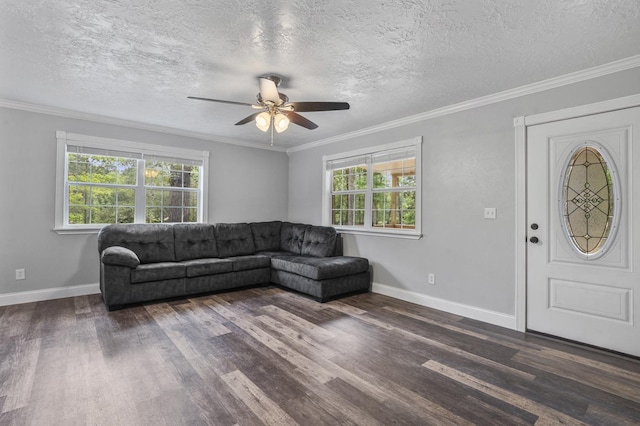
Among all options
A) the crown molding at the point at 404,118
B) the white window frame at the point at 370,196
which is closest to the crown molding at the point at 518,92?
the crown molding at the point at 404,118

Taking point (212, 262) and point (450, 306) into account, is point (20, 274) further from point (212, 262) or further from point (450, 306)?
point (450, 306)

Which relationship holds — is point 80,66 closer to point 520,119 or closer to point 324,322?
point 324,322

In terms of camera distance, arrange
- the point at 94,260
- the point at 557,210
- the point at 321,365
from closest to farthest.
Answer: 1. the point at 321,365
2. the point at 557,210
3. the point at 94,260

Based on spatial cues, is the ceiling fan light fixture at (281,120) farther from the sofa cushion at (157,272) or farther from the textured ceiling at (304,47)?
the sofa cushion at (157,272)

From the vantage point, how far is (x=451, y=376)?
2.27 metres

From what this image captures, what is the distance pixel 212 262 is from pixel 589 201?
4264 millimetres

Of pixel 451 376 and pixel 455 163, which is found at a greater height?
pixel 455 163

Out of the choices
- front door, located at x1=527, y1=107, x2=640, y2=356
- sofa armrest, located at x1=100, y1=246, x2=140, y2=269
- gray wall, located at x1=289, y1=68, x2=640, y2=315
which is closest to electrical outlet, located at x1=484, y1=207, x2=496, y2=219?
gray wall, located at x1=289, y1=68, x2=640, y2=315

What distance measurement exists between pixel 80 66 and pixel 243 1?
6.12 feet

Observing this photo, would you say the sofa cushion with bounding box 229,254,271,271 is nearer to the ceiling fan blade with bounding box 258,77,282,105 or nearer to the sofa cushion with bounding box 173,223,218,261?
the sofa cushion with bounding box 173,223,218,261

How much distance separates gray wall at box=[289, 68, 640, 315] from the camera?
3.15 metres

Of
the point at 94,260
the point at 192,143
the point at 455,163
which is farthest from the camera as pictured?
the point at 192,143

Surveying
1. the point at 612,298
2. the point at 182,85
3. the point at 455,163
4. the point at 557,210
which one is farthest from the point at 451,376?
the point at 182,85

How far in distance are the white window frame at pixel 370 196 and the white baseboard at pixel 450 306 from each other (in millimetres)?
752
